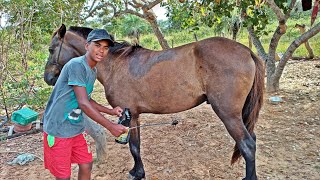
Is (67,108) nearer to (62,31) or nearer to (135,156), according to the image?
(135,156)

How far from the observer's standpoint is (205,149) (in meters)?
4.06

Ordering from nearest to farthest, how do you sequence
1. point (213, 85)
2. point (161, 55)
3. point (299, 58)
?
1. point (213, 85)
2. point (161, 55)
3. point (299, 58)

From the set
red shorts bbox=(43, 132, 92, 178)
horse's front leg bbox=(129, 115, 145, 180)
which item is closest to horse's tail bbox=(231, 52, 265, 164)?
horse's front leg bbox=(129, 115, 145, 180)

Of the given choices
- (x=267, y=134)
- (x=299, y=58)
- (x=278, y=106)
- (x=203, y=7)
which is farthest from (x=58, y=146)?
(x=299, y=58)

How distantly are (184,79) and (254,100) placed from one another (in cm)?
80

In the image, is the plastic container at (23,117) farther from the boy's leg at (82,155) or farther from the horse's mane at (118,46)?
the boy's leg at (82,155)

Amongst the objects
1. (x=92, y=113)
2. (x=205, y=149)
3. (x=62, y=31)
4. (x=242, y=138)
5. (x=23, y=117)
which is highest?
(x=62, y=31)

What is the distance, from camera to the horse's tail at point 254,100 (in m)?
3.12

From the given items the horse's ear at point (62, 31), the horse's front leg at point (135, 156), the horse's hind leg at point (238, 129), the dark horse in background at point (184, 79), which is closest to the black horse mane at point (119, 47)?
the dark horse in background at point (184, 79)

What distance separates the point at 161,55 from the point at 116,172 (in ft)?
4.92

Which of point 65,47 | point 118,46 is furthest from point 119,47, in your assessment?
point 65,47

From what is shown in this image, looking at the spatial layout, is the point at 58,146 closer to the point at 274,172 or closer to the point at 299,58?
the point at 274,172

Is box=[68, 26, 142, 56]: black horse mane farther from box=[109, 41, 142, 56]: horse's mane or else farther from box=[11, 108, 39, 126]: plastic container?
box=[11, 108, 39, 126]: plastic container

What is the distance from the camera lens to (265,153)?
388 cm
